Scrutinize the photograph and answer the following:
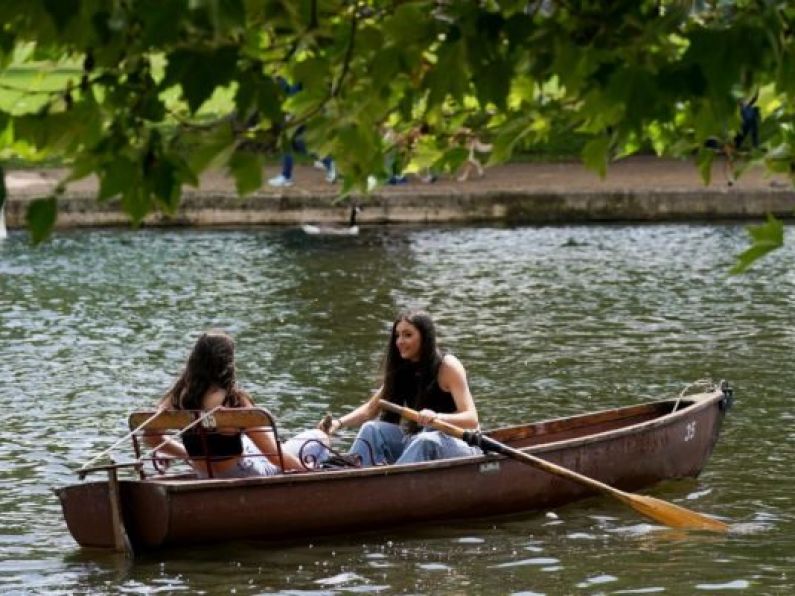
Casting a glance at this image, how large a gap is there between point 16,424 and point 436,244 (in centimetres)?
1217

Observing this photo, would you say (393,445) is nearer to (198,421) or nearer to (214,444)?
(214,444)

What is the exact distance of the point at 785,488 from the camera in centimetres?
1375

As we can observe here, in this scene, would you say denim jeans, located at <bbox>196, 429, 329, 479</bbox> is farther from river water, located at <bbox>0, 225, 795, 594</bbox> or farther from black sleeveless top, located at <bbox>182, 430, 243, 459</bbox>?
river water, located at <bbox>0, 225, 795, 594</bbox>

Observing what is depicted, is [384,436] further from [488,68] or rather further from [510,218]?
[510,218]

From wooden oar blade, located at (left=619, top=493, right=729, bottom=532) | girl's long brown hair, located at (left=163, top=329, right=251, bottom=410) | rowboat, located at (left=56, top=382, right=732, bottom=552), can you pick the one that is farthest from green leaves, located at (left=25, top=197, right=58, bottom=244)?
wooden oar blade, located at (left=619, top=493, right=729, bottom=532)

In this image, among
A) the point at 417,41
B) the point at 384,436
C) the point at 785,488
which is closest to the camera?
the point at 417,41

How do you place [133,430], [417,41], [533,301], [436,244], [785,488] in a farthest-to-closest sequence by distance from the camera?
1. [436,244]
2. [533,301]
3. [785,488]
4. [133,430]
5. [417,41]

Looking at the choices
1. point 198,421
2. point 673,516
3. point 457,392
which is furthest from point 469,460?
point 198,421

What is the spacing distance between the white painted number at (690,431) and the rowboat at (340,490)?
22 mm

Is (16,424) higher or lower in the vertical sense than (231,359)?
lower

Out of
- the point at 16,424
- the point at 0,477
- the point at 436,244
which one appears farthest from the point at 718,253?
the point at 0,477

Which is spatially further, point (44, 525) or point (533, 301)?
point (533, 301)

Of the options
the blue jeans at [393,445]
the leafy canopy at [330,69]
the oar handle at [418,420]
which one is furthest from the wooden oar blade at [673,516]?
the leafy canopy at [330,69]

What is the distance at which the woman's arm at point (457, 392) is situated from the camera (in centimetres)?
1246
